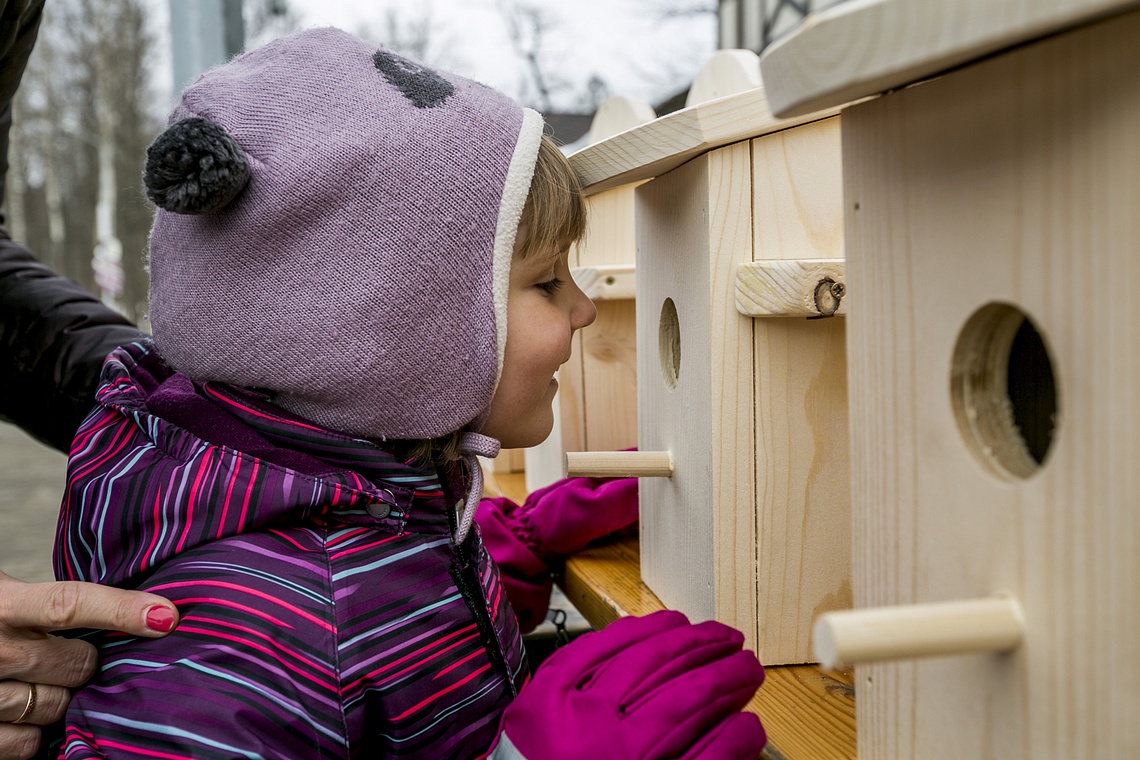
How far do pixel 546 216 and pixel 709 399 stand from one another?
27 cm

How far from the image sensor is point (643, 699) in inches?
28.5

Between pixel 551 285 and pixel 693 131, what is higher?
pixel 693 131

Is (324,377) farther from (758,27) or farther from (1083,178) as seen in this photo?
(758,27)

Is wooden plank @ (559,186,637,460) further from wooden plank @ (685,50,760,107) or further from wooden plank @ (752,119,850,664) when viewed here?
wooden plank @ (752,119,850,664)

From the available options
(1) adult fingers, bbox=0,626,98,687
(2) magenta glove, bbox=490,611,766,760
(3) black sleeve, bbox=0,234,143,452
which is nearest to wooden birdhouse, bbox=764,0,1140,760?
(2) magenta glove, bbox=490,611,766,760

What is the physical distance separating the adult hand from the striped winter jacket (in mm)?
22

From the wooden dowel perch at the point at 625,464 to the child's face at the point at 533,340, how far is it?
0.06m

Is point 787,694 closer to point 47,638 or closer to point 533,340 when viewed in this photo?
point 533,340

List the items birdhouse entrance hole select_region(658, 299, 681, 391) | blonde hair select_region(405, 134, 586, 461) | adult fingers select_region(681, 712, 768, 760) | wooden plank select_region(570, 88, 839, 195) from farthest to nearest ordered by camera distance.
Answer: birdhouse entrance hole select_region(658, 299, 681, 391) < blonde hair select_region(405, 134, 586, 461) < wooden plank select_region(570, 88, 839, 195) < adult fingers select_region(681, 712, 768, 760)

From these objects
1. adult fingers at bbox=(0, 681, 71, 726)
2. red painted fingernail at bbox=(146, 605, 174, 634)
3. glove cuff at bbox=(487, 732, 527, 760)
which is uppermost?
red painted fingernail at bbox=(146, 605, 174, 634)

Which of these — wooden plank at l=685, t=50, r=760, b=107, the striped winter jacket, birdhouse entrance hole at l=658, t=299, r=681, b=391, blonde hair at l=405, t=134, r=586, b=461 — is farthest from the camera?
wooden plank at l=685, t=50, r=760, b=107

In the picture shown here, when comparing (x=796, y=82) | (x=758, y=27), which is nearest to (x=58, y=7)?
(x=758, y=27)

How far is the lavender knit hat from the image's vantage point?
922mm

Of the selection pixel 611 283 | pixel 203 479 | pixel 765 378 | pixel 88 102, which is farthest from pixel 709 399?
pixel 88 102
